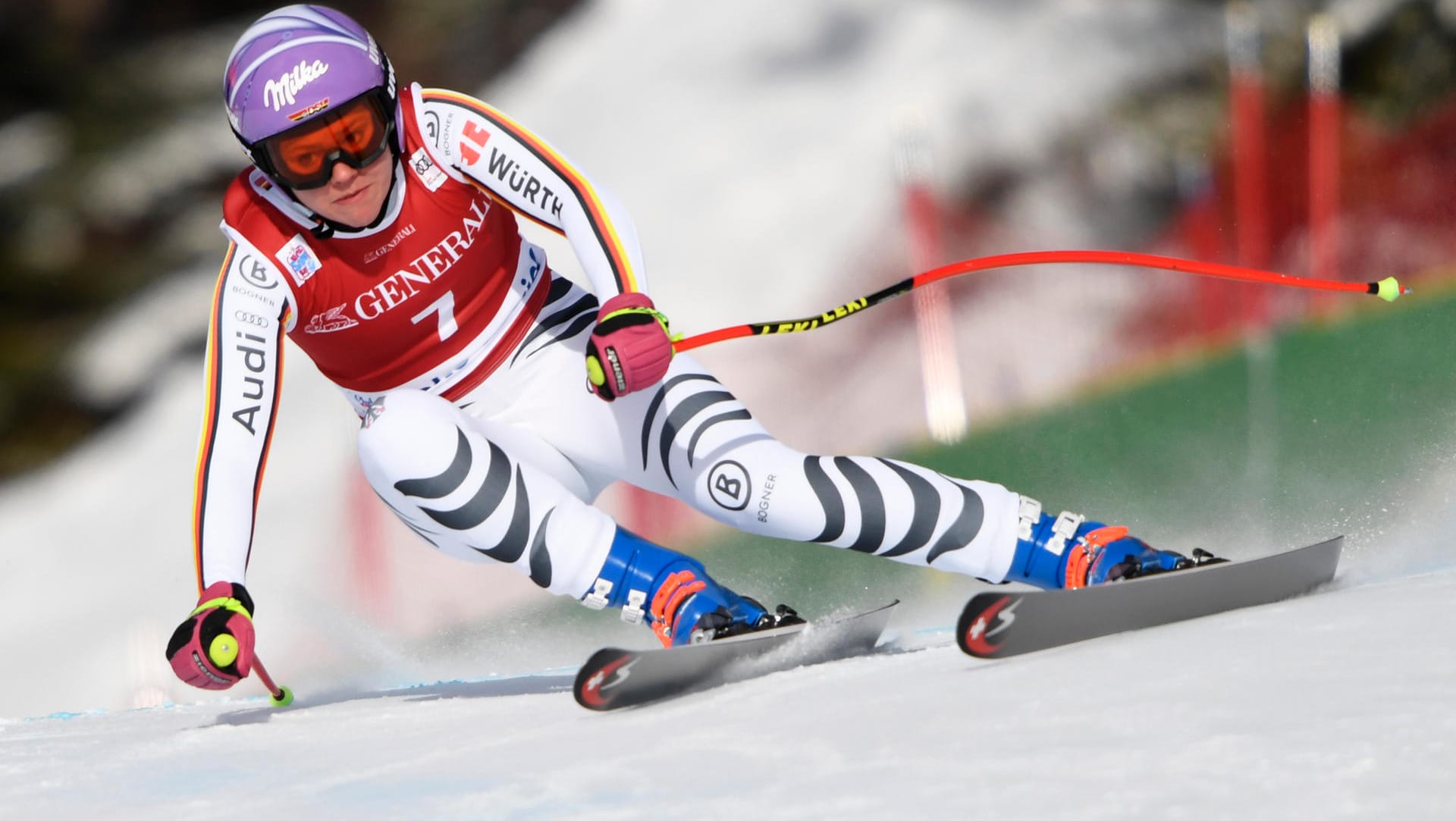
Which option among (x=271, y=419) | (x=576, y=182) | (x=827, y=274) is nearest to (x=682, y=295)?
(x=827, y=274)

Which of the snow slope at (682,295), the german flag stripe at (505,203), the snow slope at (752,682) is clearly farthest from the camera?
the snow slope at (682,295)

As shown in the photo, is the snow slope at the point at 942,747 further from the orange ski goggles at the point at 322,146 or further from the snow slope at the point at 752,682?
the orange ski goggles at the point at 322,146

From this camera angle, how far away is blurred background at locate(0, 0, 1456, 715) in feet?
15.3

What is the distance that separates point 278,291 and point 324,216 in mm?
159

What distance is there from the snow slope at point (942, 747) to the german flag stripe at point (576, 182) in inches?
30.5

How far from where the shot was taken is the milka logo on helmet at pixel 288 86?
7.69 feet

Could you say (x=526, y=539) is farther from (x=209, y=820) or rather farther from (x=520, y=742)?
(x=209, y=820)

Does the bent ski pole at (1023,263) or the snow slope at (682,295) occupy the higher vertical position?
the snow slope at (682,295)

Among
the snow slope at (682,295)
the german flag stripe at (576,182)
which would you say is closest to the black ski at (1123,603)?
the german flag stripe at (576,182)

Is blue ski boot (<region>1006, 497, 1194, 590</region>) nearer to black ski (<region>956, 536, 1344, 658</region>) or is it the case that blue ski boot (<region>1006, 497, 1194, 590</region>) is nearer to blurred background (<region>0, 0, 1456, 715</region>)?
black ski (<region>956, 536, 1344, 658</region>)

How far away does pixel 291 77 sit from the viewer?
7.71 ft

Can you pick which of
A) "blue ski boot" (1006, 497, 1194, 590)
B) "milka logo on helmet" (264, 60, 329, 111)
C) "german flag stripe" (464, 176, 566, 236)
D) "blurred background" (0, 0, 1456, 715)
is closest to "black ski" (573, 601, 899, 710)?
"blue ski boot" (1006, 497, 1194, 590)

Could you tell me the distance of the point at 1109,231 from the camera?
564 centimetres

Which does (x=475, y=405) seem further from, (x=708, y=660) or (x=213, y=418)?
(x=708, y=660)
